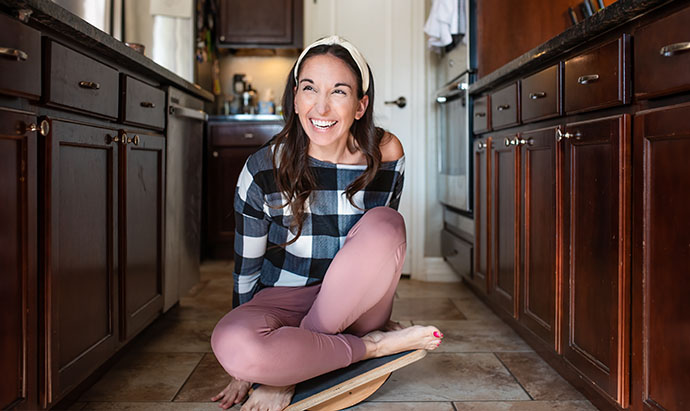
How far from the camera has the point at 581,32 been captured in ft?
4.74

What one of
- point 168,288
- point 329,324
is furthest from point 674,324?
point 168,288

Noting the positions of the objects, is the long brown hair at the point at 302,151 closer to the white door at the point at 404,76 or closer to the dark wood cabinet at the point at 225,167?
the white door at the point at 404,76

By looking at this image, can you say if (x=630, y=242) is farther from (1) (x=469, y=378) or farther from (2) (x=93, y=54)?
(2) (x=93, y=54)

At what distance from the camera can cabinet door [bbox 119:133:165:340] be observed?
1703 mm

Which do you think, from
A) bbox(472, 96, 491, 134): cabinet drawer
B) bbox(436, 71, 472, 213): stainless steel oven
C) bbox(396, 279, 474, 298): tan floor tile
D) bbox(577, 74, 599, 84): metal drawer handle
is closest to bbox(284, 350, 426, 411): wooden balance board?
bbox(577, 74, 599, 84): metal drawer handle

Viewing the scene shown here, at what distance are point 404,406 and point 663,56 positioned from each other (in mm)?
972

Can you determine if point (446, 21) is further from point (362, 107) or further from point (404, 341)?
point (404, 341)

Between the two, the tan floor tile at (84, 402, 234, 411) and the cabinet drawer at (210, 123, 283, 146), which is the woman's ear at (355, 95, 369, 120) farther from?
the cabinet drawer at (210, 123, 283, 146)

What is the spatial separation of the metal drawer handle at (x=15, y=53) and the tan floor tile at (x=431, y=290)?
211cm

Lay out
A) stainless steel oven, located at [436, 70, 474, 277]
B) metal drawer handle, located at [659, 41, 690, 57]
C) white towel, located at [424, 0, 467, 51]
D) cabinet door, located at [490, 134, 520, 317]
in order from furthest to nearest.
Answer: white towel, located at [424, 0, 467, 51] → stainless steel oven, located at [436, 70, 474, 277] → cabinet door, located at [490, 134, 520, 317] → metal drawer handle, located at [659, 41, 690, 57]

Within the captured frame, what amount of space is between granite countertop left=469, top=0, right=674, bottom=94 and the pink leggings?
24.1 inches

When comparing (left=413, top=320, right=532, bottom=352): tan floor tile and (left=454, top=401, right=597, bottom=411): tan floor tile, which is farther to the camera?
(left=413, top=320, right=532, bottom=352): tan floor tile

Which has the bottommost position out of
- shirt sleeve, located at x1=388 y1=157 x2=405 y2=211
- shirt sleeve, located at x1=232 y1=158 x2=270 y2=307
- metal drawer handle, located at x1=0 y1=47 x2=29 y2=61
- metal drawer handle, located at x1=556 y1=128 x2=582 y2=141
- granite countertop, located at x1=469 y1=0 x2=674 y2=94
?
shirt sleeve, located at x1=232 y1=158 x2=270 y2=307

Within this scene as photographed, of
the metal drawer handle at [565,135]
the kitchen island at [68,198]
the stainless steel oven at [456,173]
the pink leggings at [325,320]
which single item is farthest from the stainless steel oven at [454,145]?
the kitchen island at [68,198]
